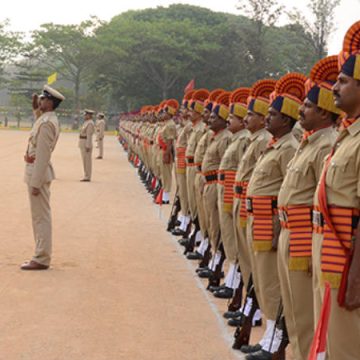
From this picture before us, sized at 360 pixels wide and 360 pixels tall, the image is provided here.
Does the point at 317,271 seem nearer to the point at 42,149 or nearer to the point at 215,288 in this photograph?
the point at 215,288

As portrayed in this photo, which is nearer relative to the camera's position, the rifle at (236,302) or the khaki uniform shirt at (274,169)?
the khaki uniform shirt at (274,169)

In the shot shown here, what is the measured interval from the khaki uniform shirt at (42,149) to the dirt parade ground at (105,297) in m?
1.03

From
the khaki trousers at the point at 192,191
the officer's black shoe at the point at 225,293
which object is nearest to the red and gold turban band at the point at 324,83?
the officer's black shoe at the point at 225,293

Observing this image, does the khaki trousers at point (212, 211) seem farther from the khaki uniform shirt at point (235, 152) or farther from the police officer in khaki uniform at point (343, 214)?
the police officer in khaki uniform at point (343, 214)

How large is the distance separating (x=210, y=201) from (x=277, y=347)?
11.0 ft

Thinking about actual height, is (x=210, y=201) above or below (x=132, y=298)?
above

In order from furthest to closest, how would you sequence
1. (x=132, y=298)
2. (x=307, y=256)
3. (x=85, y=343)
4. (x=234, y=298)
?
(x=132, y=298)
(x=234, y=298)
(x=85, y=343)
(x=307, y=256)

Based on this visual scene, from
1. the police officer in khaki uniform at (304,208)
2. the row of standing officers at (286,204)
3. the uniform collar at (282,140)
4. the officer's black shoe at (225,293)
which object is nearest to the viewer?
the row of standing officers at (286,204)

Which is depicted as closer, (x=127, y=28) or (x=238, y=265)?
(x=238, y=265)

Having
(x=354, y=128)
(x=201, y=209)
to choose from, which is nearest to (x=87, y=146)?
(x=201, y=209)

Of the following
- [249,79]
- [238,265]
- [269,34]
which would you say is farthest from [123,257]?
[269,34]

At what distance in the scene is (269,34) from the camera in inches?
2810

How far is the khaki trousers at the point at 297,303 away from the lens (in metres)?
4.76

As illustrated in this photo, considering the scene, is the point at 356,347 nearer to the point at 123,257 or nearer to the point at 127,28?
the point at 123,257
